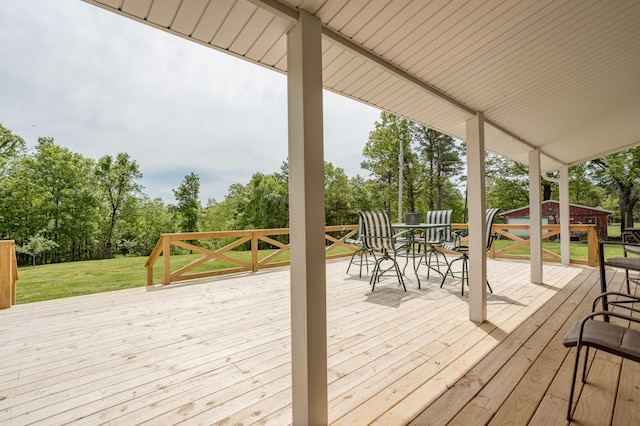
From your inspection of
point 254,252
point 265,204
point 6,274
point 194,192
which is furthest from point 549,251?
point 194,192

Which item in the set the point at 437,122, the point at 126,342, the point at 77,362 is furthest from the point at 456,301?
the point at 77,362

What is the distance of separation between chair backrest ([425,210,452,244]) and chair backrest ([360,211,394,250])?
1384 millimetres

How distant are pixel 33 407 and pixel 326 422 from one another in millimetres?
1689

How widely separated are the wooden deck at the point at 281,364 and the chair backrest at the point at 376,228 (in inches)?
33.1

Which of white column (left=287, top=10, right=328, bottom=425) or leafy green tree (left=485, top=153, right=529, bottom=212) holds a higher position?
leafy green tree (left=485, top=153, right=529, bottom=212)

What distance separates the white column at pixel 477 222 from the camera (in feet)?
9.20

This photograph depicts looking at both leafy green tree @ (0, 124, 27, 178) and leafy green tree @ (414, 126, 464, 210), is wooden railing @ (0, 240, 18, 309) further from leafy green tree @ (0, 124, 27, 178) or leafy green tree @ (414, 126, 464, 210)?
leafy green tree @ (414, 126, 464, 210)

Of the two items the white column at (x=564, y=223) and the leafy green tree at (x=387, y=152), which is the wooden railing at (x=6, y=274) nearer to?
the white column at (x=564, y=223)

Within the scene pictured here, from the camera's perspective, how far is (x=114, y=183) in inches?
690

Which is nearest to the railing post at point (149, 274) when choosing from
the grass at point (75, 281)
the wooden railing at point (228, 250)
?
the wooden railing at point (228, 250)

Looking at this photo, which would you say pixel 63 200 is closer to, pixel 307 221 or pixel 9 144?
pixel 9 144

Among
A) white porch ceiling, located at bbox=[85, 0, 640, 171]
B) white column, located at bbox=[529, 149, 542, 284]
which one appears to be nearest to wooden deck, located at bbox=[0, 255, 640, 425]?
white column, located at bbox=[529, 149, 542, 284]

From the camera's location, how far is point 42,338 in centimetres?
252

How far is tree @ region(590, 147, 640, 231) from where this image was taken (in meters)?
12.0
